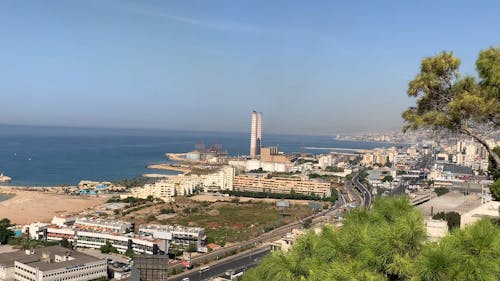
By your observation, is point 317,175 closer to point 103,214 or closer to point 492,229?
point 103,214

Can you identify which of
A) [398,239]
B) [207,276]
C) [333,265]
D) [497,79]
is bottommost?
[207,276]

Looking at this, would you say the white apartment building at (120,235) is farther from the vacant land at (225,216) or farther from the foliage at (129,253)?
the vacant land at (225,216)

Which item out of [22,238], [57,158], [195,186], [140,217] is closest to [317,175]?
[195,186]

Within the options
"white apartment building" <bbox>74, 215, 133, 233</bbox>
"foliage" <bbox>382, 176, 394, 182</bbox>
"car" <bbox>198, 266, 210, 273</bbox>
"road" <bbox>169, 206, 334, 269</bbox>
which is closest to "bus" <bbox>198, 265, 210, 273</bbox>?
"car" <bbox>198, 266, 210, 273</bbox>

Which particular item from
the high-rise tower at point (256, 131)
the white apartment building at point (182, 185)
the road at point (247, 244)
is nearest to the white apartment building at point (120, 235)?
the road at point (247, 244)

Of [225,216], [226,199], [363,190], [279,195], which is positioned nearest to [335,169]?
[363,190]

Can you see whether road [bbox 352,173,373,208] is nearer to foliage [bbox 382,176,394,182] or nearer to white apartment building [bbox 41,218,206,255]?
foliage [bbox 382,176,394,182]
